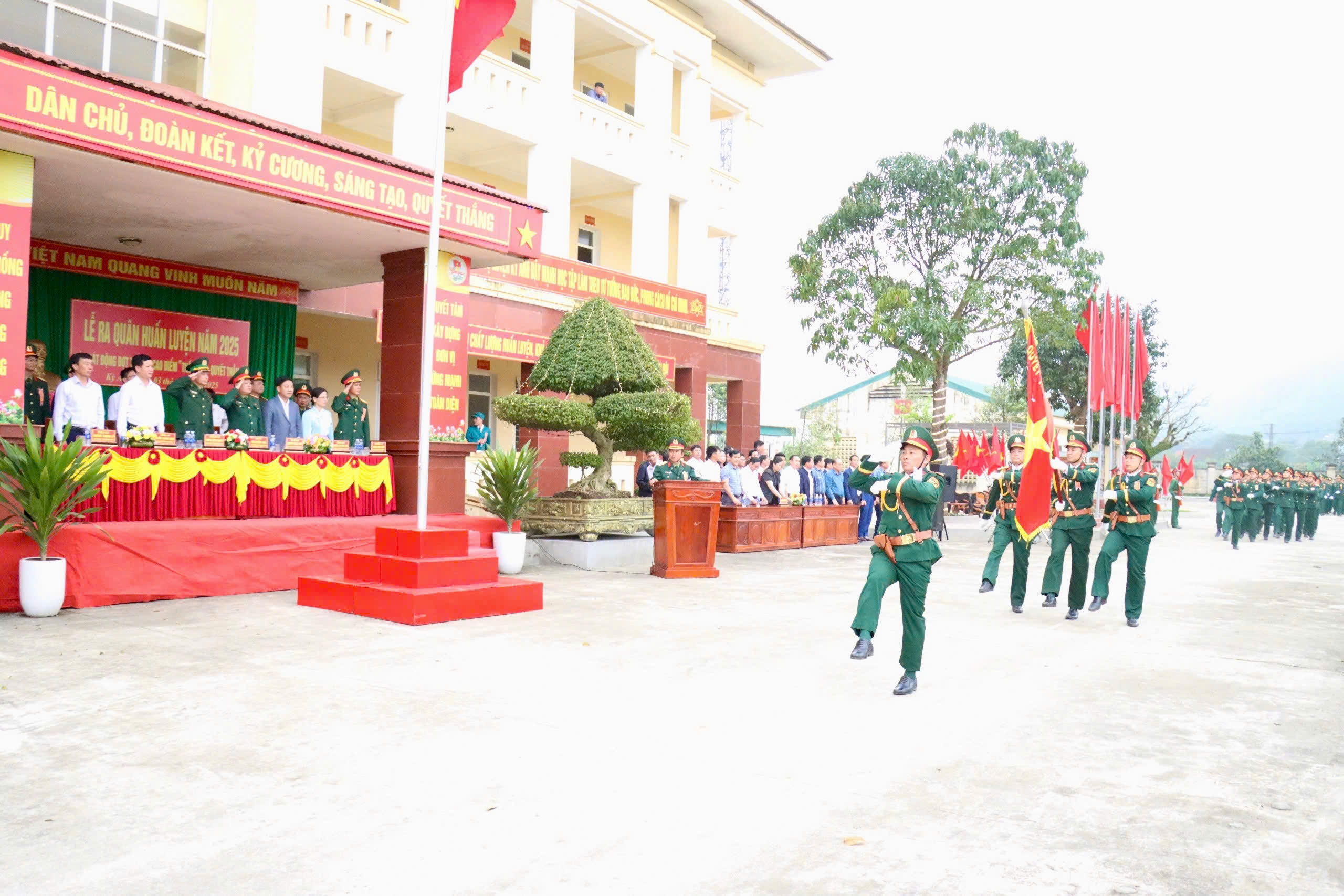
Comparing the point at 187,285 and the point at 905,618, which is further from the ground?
the point at 187,285

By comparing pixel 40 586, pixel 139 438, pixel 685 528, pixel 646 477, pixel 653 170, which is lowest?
pixel 40 586

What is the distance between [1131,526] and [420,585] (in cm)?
640

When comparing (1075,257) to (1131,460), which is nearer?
(1131,460)

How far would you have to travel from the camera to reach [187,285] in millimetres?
12305

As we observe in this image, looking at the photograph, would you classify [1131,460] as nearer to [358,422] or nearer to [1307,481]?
[358,422]

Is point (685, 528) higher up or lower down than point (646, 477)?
lower down

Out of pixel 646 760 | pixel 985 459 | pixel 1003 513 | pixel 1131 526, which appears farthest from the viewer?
pixel 985 459

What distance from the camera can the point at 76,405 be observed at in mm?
8695

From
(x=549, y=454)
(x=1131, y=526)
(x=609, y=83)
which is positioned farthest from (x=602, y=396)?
(x=609, y=83)

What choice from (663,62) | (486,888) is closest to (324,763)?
(486,888)

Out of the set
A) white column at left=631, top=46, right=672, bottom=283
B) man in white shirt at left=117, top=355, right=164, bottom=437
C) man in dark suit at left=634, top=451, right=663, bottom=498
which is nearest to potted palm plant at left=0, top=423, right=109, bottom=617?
man in white shirt at left=117, top=355, right=164, bottom=437

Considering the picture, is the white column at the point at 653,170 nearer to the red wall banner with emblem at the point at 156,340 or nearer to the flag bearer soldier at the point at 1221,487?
the red wall banner with emblem at the point at 156,340

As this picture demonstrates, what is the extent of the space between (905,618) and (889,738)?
1213 mm

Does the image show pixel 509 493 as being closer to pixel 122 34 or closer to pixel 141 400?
pixel 141 400
